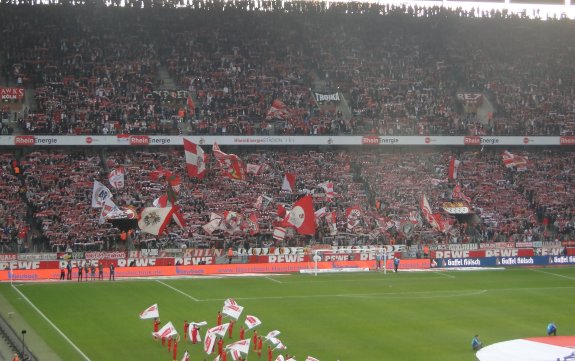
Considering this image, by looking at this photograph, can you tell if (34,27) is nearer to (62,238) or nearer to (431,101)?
(62,238)

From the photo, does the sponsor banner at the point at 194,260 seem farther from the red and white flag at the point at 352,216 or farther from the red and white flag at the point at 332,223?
the red and white flag at the point at 352,216

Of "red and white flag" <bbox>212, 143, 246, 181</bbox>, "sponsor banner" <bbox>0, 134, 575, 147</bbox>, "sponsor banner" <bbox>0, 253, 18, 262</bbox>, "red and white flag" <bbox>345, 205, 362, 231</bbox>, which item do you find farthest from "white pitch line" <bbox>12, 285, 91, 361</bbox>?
"red and white flag" <bbox>345, 205, 362, 231</bbox>

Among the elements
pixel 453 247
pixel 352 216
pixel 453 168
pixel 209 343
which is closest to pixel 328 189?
pixel 352 216

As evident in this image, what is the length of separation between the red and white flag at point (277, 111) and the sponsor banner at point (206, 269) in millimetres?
15784

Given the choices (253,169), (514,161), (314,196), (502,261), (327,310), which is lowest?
(502,261)

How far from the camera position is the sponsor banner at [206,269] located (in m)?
55.2

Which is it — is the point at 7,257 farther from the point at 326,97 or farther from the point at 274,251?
the point at 326,97

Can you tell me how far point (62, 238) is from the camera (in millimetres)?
59406

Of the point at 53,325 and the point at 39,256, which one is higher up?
the point at 53,325

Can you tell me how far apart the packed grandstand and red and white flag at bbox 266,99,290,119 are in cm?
17

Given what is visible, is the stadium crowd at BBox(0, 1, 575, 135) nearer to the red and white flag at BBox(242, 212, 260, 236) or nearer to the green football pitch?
the red and white flag at BBox(242, 212, 260, 236)

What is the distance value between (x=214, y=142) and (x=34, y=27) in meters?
17.9

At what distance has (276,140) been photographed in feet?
235

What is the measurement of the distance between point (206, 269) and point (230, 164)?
10609 millimetres
